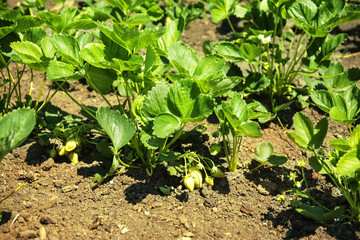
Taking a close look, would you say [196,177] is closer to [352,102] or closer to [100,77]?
[100,77]

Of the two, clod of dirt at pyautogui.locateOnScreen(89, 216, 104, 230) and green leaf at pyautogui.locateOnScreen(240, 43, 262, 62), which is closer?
clod of dirt at pyautogui.locateOnScreen(89, 216, 104, 230)

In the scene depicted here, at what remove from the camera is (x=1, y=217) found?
1844 millimetres

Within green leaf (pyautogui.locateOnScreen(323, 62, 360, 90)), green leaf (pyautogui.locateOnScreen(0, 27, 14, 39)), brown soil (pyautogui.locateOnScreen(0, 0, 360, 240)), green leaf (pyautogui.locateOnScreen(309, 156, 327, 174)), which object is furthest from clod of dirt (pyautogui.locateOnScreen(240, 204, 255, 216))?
green leaf (pyautogui.locateOnScreen(0, 27, 14, 39))

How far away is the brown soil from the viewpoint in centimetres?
185

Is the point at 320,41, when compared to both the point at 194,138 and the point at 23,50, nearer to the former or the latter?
the point at 194,138

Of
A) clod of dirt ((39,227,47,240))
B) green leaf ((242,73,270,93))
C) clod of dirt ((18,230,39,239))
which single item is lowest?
clod of dirt ((39,227,47,240))

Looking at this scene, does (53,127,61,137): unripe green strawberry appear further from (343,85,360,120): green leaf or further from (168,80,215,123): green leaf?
(343,85,360,120): green leaf

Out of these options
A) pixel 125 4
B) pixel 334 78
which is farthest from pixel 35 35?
pixel 334 78

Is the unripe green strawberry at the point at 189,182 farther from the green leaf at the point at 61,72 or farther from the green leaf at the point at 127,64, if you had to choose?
the green leaf at the point at 61,72

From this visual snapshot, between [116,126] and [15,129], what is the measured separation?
46 cm

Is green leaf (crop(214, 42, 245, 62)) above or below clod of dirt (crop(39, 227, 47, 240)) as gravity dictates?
above

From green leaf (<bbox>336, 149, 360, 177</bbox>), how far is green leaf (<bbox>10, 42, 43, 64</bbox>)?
150 cm

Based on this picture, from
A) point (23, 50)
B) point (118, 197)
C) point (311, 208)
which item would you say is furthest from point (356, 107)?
point (23, 50)

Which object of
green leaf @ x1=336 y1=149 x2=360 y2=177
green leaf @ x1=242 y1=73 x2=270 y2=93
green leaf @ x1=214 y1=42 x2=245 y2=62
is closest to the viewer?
green leaf @ x1=336 y1=149 x2=360 y2=177
